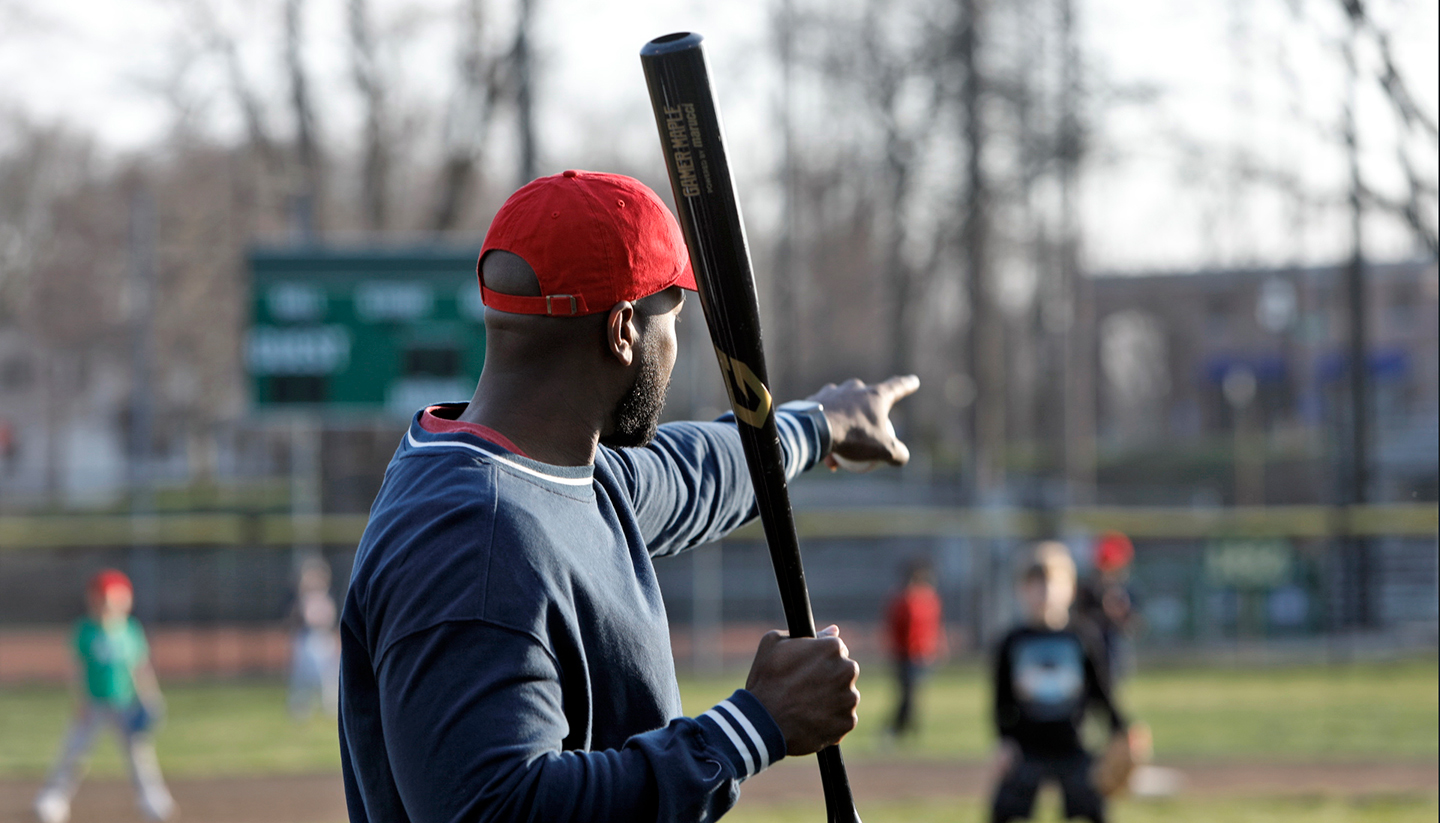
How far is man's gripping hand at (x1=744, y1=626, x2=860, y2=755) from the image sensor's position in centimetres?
188

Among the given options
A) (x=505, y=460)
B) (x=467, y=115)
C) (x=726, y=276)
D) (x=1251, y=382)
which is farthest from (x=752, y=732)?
(x=1251, y=382)

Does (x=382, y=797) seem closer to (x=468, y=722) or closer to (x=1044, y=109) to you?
(x=468, y=722)

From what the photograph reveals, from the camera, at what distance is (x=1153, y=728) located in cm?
1398

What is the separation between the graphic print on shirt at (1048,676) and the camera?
6645 mm

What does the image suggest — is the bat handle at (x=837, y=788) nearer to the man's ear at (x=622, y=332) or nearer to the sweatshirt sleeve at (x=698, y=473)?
the sweatshirt sleeve at (x=698, y=473)

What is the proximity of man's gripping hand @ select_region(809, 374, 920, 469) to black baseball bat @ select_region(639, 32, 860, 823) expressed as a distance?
62 cm

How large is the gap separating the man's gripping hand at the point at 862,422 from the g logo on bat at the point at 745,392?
62 cm

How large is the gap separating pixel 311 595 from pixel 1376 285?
1697 inches

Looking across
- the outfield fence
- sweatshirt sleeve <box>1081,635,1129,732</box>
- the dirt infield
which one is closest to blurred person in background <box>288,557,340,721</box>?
the outfield fence

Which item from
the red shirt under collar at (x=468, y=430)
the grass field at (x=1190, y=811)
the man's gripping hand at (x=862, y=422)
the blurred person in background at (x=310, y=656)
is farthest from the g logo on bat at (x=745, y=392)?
the blurred person in background at (x=310, y=656)

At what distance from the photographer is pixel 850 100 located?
32.5 meters

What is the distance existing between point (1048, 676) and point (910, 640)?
6.80 meters

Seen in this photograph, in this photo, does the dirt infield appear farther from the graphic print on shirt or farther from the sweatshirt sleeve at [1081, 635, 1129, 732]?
the sweatshirt sleeve at [1081, 635, 1129, 732]

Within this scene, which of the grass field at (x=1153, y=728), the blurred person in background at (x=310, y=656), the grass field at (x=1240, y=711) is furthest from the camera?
the blurred person in background at (x=310, y=656)
